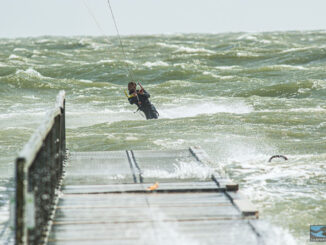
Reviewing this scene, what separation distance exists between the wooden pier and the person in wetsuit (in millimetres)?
6698

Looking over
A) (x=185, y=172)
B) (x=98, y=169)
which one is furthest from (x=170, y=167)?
(x=98, y=169)

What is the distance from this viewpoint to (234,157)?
476 inches

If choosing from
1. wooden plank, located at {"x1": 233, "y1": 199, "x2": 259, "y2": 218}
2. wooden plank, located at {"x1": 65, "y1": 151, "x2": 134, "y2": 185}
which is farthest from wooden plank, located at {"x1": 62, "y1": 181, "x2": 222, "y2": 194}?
wooden plank, located at {"x1": 233, "y1": 199, "x2": 259, "y2": 218}

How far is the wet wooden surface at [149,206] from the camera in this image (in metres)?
5.88

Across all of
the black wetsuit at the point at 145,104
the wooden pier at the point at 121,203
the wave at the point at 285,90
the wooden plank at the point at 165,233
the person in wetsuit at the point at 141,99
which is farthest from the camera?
the wave at the point at 285,90

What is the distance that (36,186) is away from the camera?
5.37 metres

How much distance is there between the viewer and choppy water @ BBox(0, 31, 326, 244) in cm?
943

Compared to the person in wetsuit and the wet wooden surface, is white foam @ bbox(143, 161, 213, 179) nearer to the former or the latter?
the wet wooden surface

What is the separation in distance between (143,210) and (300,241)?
1.93 metres

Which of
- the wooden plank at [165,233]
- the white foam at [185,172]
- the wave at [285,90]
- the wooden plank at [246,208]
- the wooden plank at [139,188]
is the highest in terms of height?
the wave at [285,90]

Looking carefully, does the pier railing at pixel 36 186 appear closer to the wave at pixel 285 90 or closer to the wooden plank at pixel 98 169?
the wooden plank at pixel 98 169

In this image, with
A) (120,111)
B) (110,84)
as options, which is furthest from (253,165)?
(110,84)

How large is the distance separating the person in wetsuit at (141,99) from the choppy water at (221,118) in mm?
378

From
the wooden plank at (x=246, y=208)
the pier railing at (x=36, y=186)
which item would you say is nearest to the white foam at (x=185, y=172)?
the wooden plank at (x=246, y=208)
